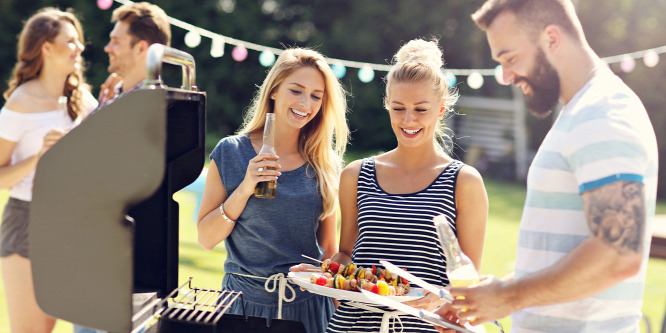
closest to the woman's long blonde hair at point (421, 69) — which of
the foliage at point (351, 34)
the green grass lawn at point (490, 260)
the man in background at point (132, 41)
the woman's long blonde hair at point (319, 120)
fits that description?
the woman's long blonde hair at point (319, 120)

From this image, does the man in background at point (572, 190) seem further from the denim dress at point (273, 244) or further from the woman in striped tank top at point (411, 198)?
the denim dress at point (273, 244)

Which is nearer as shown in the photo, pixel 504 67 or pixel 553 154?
pixel 553 154

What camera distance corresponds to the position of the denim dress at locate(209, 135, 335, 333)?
2.20 metres

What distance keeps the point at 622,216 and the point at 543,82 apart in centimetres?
38

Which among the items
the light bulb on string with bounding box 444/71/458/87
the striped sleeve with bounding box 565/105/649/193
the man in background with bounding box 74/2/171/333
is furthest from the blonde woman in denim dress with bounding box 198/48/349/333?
the striped sleeve with bounding box 565/105/649/193

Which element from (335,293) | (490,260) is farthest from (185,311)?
(490,260)

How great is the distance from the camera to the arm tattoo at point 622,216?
1233 mm

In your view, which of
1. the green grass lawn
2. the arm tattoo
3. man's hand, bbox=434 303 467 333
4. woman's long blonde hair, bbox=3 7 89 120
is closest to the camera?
the arm tattoo

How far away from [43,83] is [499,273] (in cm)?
424

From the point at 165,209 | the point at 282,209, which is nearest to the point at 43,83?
the point at 282,209

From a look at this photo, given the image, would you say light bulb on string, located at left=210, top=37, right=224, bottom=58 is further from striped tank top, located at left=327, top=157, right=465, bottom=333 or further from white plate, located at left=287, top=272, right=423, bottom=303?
white plate, located at left=287, top=272, right=423, bottom=303

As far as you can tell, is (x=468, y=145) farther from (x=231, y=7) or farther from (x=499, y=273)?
(x=499, y=273)

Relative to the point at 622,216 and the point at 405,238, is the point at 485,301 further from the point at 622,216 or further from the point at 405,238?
the point at 405,238

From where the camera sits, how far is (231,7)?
51.8 feet
